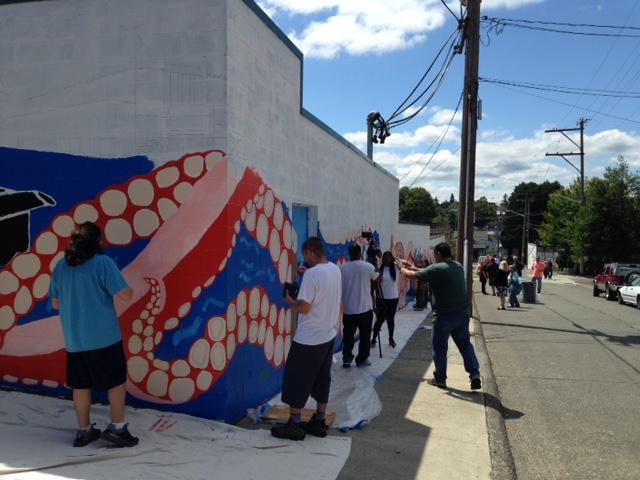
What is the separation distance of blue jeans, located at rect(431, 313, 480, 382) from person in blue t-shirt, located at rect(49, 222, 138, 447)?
3.60 m

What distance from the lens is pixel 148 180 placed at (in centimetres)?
476

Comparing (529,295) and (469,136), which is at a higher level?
(469,136)

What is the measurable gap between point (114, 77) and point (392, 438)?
407cm

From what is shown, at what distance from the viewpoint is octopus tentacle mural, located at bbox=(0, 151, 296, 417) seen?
15.3ft

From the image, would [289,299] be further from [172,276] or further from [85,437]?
[85,437]

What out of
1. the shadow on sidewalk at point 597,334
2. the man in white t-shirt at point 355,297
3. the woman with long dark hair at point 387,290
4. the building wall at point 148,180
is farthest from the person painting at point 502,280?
the building wall at point 148,180

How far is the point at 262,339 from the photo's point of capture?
553 centimetres

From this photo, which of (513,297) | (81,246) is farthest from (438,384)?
(513,297)

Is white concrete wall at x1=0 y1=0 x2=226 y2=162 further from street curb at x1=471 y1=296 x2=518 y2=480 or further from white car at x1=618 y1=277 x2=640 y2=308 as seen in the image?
white car at x1=618 y1=277 x2=640 y2=308

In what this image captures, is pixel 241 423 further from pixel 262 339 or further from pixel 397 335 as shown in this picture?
pixel 397 335

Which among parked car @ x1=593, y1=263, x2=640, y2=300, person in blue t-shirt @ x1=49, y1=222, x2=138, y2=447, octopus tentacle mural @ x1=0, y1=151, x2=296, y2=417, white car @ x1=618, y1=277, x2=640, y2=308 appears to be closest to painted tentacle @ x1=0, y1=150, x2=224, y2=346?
octopus tentacle mural @ x1=0, y1=151, x2=296, y2=417

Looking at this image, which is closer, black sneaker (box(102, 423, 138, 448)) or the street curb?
black sneaker (box(102, 423, 138, 448))

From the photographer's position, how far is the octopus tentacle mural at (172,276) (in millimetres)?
4648

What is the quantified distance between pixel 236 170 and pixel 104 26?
1777mm
